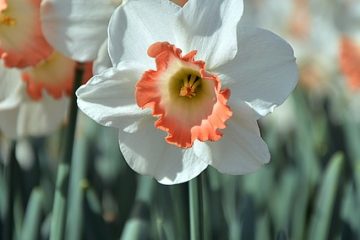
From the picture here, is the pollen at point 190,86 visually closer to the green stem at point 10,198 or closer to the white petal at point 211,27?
the white petal at point 211,27

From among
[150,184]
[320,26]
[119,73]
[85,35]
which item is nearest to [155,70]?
[119,73]

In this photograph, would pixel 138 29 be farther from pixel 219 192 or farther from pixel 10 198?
pixel 219 192

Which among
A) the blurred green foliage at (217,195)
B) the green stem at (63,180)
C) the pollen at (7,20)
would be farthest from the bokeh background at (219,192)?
the pollen at (7,20)

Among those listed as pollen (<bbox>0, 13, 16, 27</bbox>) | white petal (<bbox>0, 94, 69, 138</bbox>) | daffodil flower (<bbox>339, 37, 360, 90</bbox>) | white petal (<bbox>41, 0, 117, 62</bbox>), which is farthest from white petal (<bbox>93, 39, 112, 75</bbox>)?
daffodil flower (<bbox>339, 37, 360, 90</bbox>)

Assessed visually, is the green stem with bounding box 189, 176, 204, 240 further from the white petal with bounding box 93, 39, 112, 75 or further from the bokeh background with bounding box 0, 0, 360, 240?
the white petal with bounding box 93, 39, 112, 75

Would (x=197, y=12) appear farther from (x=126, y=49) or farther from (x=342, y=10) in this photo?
(x=342, y=10)

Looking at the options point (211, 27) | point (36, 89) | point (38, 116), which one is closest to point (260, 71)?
point (211, 27)
